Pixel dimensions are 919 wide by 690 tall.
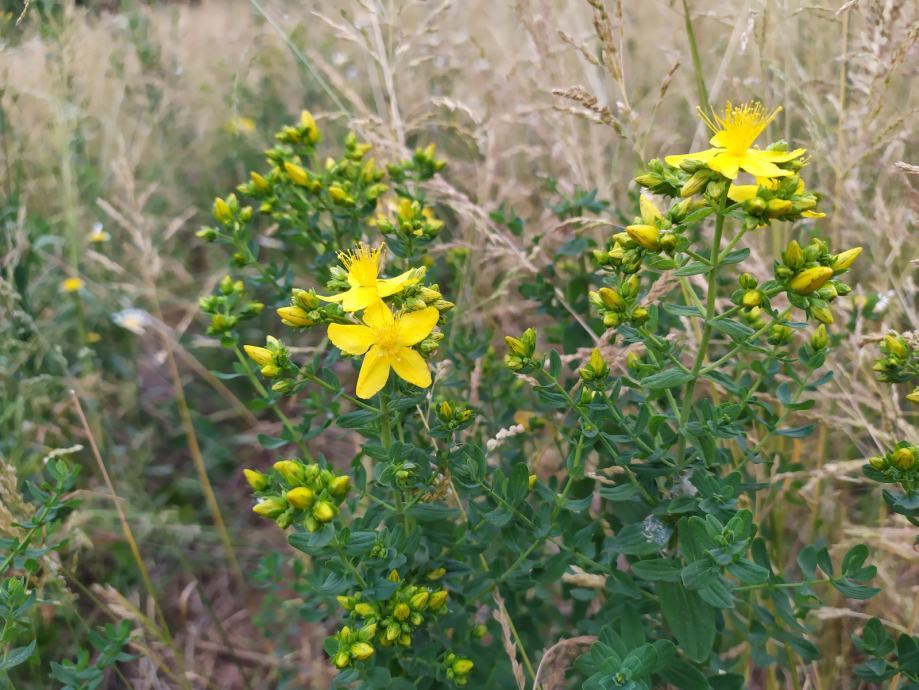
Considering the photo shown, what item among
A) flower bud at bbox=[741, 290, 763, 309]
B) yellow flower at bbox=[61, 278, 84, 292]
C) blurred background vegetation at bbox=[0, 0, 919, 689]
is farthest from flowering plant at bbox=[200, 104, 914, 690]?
yellow flower at bbox=[61, 278, 84, 292]

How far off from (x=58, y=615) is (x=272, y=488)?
123cm

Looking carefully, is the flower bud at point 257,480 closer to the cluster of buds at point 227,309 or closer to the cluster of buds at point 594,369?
the cluster of buds at point 227,309

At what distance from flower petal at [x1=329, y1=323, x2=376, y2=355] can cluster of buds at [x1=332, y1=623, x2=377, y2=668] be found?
0.48 metres

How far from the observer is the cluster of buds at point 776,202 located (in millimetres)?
1141

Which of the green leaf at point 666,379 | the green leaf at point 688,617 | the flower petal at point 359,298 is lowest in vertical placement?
the green leaf at point 688,617

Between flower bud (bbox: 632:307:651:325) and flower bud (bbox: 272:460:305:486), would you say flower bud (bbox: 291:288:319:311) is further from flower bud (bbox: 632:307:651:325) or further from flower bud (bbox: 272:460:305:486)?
flower bud (bbox: 632:307:651:325)

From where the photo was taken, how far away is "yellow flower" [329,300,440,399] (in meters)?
1.27

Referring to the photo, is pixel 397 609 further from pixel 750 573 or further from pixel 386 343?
pixel 750 573

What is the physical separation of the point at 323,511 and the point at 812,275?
0.86 m

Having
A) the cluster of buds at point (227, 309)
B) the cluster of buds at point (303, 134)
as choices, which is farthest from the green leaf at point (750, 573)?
the cluster of buds at point (303, 134)

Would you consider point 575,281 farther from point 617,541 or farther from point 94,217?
point 94,217

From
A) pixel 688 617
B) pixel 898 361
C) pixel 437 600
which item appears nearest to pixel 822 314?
pixel 898 361

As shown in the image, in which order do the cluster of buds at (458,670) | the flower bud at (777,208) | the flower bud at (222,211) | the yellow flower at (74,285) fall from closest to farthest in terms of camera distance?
1. the flower bud at (777,208)
2. the cluster of buds at (458,670)
3. the flower bud at (222,211)
4. the yellow flower at (74,285)

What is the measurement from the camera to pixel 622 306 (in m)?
1.30
